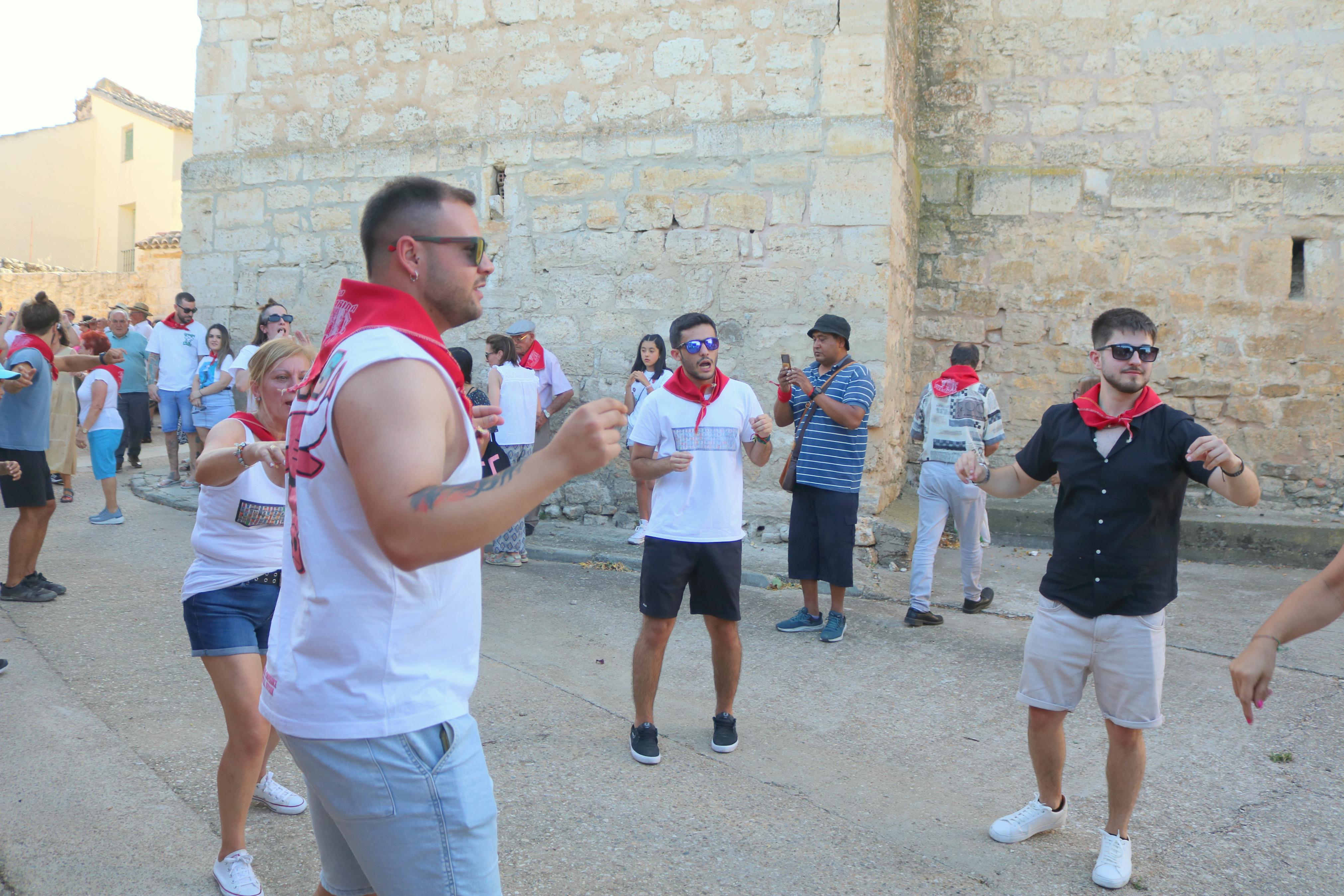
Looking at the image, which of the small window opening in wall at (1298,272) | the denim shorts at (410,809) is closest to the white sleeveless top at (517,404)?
the denim shorts at (410,809)

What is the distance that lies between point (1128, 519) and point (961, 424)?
305 cm

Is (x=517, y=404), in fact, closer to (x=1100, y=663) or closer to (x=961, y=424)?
(x=961, y=424)

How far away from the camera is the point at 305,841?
321 centimetres

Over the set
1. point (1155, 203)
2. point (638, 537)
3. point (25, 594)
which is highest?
point (1155, 203)

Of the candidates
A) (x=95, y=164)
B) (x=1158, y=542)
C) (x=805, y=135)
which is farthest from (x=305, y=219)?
(x=95, y=164)

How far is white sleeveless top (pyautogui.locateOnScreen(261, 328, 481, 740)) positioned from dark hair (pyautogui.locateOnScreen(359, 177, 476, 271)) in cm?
23

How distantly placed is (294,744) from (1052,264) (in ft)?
26.7

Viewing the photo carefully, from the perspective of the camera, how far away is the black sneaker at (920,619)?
600 centimetres

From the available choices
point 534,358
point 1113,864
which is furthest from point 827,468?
point 1113,864

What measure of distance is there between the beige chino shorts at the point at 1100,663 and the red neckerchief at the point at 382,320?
236 cm

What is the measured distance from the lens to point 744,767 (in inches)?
155

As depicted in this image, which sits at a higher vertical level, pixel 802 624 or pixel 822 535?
pixel 822 535

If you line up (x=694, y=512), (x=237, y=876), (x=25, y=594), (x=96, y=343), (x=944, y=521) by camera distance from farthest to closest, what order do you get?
(x=944, y=521), (x=96, y=343), (x=25, y=594), (x=694, y=512), (x=237, y=876)

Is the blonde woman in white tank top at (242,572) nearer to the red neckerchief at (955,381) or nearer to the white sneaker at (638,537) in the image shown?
the red neckerchief at (955,381)
